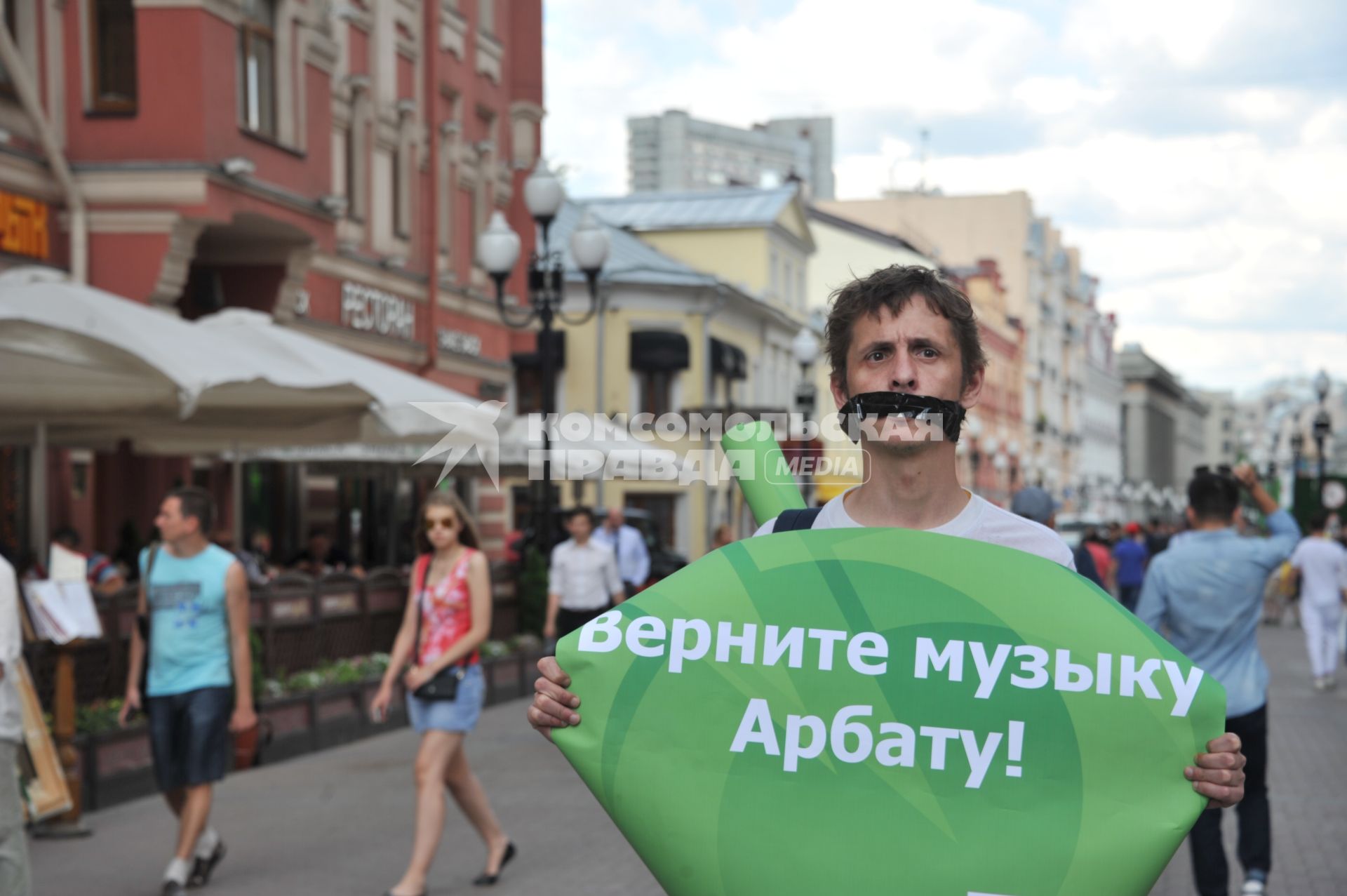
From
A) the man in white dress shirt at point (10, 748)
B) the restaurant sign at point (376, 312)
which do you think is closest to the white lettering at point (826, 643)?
the man in white dress shirt at point (10, 748)

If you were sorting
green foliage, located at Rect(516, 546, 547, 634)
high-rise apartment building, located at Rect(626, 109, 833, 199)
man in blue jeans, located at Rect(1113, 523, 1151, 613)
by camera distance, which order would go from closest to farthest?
green foliage, located at Rect(516, 546, 547, 634) → man in blue jeans, located at Rect(1113, 523, 1151, 613) → high-rise apartment building, located at Rect(626, 109, 833, 199)

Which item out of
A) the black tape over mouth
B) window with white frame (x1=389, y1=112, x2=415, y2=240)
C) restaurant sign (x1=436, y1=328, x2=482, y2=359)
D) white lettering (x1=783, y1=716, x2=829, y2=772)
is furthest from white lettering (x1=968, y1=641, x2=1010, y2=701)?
restaurant sign (x1=436, y1=328, x2=482, y2=359)

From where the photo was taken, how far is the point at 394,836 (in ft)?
32.4

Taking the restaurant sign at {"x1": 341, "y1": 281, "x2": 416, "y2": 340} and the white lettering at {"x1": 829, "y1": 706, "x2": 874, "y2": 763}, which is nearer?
the white lettering at {"x1": 829, "y1": 706, "x2": 874, "y2": 763}

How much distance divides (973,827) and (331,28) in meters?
19.3

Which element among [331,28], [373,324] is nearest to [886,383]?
[331,28]

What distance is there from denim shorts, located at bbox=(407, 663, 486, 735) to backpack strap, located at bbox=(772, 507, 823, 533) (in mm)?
5010

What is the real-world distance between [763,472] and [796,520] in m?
0.18

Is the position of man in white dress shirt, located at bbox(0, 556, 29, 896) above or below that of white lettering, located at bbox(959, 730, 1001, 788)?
below

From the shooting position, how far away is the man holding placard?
3.08 metres

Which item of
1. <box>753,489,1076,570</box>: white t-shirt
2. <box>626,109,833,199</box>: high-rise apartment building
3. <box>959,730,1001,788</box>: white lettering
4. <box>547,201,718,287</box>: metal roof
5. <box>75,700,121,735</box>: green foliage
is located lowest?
<box>75,700,121,735</box>: green foliage

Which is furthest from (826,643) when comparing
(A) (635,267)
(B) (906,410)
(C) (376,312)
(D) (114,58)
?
(A) (635,267)

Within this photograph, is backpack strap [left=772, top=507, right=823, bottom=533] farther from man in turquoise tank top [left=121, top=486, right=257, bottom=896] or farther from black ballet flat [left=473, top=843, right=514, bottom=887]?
black ballet flat [left=473, top=843, right=514, bottom=887]

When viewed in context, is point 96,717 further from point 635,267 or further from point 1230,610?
point 635,267
